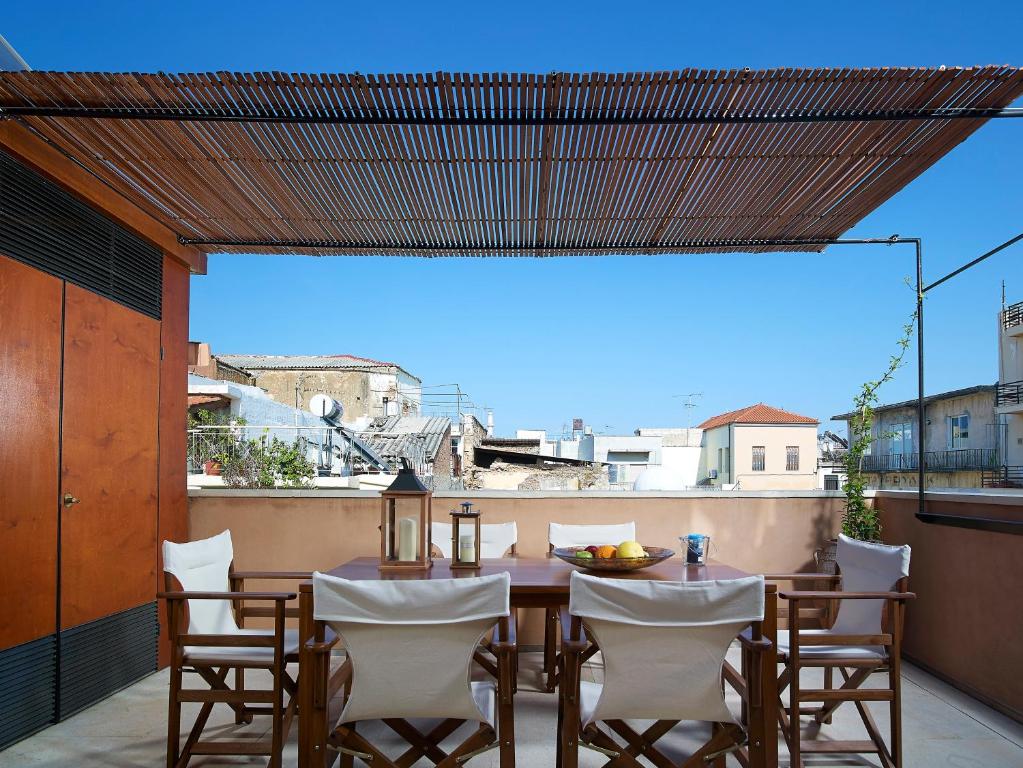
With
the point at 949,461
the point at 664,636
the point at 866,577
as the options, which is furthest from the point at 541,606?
the point at 949,461

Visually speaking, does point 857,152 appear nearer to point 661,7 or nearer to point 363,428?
point 661,7

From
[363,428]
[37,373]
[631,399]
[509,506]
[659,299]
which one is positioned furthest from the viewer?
[659,299]

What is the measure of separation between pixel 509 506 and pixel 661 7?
8.37 m

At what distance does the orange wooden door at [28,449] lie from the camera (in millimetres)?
3471

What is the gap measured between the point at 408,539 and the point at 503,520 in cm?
194

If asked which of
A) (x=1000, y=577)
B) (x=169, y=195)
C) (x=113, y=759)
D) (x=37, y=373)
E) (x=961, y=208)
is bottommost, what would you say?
(x=113, y=759)

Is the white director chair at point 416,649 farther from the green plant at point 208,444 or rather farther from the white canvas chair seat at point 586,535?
the green plant at point 208,444

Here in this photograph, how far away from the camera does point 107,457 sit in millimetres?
4273

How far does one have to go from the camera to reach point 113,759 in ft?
11.0

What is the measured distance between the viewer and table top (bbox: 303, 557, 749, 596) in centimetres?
307

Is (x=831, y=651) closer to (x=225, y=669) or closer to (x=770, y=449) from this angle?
(x=225, y=669)

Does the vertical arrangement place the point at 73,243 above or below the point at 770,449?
above

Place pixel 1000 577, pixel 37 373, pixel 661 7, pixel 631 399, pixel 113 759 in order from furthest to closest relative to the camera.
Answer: pixel 631 399, pixel 661 7, pixel 1000 577, pixel 37 373, pixel 113 759

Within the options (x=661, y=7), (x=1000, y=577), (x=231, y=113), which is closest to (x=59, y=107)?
(x=231, y=113)
